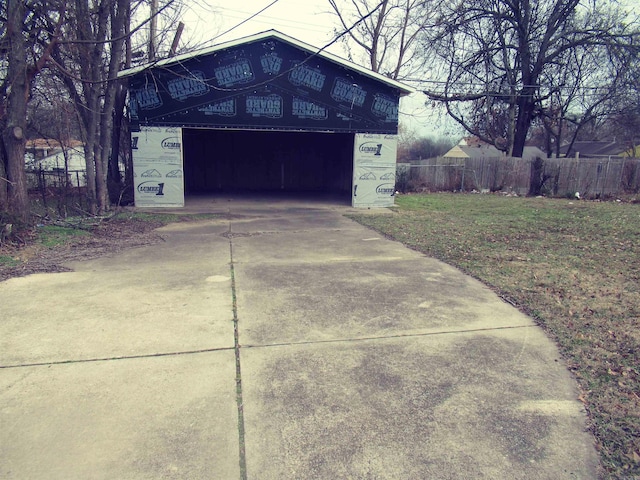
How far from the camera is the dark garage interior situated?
19000 mm

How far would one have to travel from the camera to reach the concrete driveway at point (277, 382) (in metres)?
2.33

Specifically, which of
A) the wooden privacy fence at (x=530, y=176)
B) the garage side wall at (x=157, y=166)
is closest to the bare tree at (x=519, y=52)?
the wooden privacy fence at (x=530, y=176)

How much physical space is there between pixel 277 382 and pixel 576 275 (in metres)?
4.81

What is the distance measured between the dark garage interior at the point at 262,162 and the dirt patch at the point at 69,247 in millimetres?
10025

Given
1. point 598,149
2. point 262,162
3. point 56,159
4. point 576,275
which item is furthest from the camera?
point 598,149

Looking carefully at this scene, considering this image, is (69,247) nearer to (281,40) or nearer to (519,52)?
(281,40)

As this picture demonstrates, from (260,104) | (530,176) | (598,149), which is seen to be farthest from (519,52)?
(598,149)

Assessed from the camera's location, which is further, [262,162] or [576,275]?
[262,162]

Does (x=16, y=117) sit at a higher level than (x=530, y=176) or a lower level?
higher

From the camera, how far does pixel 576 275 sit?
591cm

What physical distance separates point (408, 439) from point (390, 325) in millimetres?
1678

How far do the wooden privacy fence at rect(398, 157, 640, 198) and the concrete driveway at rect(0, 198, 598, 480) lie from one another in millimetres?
15492

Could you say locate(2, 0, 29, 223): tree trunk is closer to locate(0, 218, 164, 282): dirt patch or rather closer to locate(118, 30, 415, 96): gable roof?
locate(0, 218, 164, 282): dirt patch

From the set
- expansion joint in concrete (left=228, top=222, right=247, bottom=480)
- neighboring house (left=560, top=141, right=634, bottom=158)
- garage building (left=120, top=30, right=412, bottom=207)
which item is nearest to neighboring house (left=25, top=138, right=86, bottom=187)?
garage building (left=120, top=30, right=412, bottom=207)
